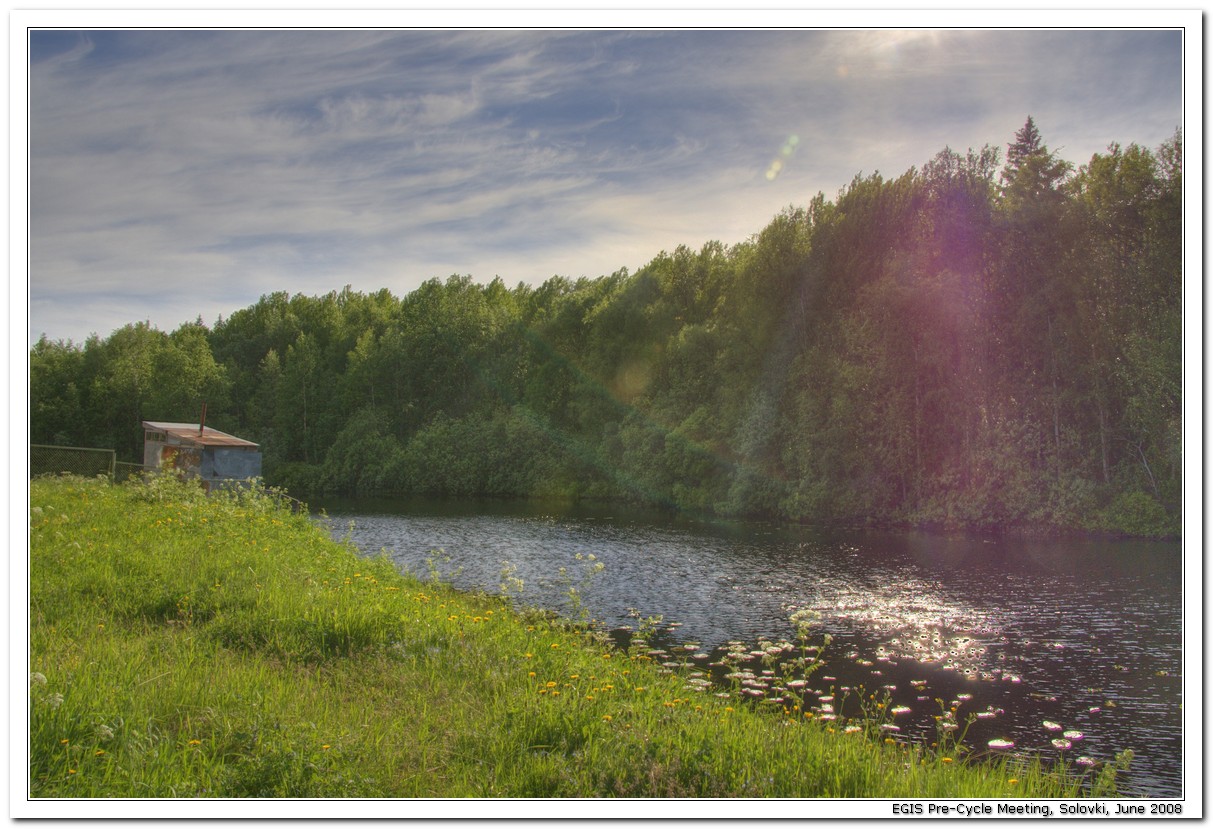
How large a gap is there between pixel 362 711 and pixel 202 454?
18.4 meters

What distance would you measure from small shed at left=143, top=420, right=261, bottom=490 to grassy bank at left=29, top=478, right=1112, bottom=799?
12.0 meters

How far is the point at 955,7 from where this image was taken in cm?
578

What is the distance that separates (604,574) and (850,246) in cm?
2308

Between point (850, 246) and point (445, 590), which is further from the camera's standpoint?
point (850, 246)

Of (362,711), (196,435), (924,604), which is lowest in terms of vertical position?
(924,604)

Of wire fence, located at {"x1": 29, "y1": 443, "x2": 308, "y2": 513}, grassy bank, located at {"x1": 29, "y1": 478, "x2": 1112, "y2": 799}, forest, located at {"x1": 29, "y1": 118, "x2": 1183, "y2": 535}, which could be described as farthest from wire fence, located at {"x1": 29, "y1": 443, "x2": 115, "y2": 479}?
grassy bank, located at {"x1": 29, "y1": 478, "x2": 1112, "y2": 799}

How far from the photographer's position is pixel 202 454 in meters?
22.1

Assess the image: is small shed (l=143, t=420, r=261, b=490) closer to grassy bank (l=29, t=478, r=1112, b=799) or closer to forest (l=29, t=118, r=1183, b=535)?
forest (l=29, t=118, r=1183, b=535)

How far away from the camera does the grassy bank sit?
4840mm

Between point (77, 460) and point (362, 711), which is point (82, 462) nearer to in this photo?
point (77, 460)

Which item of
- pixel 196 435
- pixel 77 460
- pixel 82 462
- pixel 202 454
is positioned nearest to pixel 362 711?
pixel 202 454

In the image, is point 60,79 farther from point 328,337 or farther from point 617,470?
point 328,337

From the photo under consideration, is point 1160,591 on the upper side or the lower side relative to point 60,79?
lower

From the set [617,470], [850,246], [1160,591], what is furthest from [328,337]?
[1160,591]
